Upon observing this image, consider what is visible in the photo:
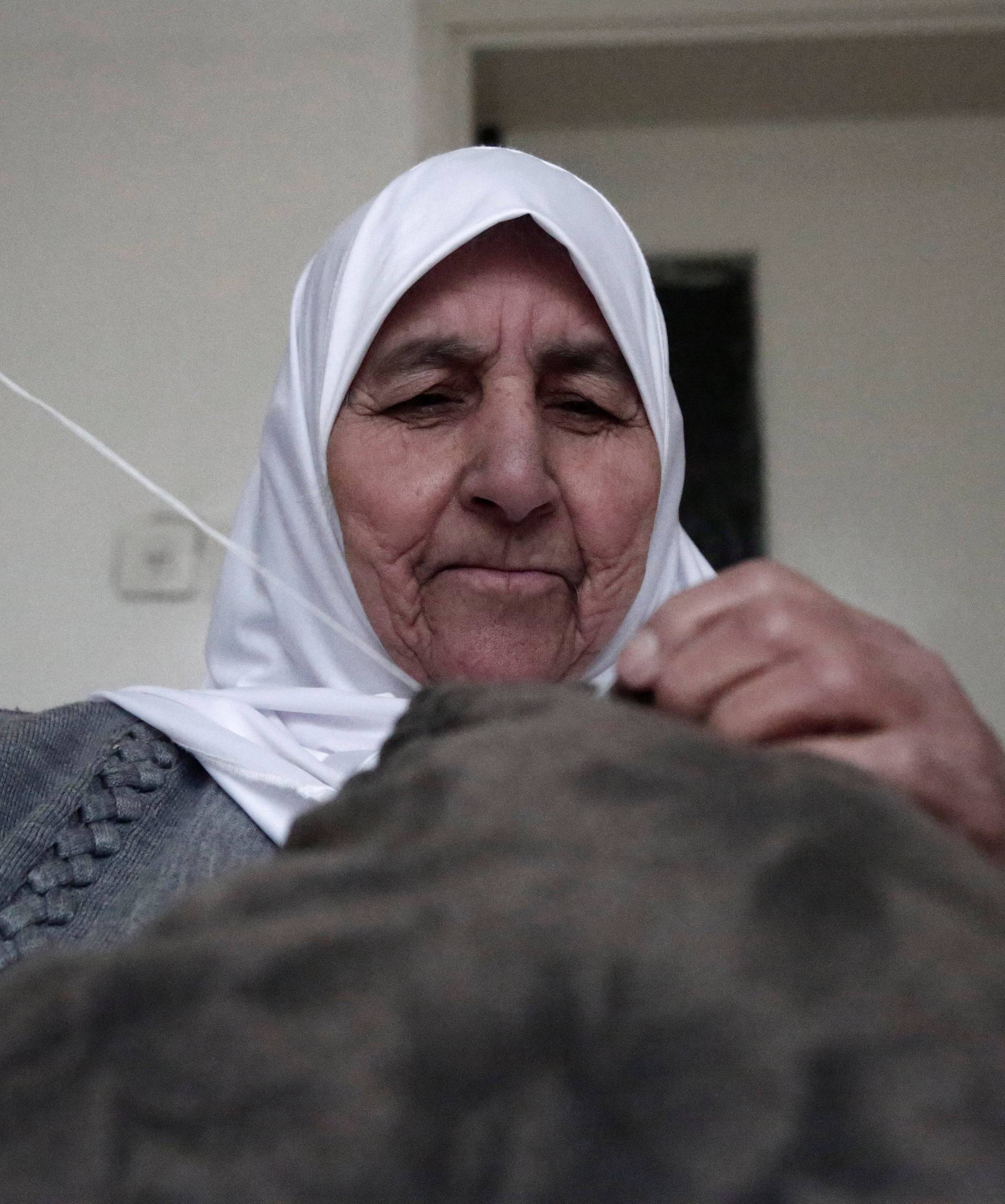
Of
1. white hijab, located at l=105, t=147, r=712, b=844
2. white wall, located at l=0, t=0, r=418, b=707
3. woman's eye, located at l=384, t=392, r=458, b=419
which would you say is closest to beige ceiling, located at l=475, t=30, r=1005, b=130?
white wall, located at l=0, t=0, r=418, b=707

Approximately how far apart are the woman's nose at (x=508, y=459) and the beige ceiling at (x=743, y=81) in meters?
1.18

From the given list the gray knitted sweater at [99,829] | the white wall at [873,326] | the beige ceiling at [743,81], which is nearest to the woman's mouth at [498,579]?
the gray knitted sweater at [99,829]

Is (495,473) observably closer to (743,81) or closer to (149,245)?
(149,245)

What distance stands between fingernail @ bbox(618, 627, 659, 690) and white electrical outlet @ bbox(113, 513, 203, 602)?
54.8 inches

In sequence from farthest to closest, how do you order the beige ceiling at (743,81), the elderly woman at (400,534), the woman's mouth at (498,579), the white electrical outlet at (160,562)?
the beige ceiling at (743,81) → the white electrical outlet at (160,562) → the woman's mouth at (498,579) → the elderly woman at (400,534)

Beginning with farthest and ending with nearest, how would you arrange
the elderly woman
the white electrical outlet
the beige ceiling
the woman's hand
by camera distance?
the beige ceiling, the white electrical outlet, the elderly woman, the woman's hand

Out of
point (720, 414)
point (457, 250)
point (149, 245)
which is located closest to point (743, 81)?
point (720, 414)

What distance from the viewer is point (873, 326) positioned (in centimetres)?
192

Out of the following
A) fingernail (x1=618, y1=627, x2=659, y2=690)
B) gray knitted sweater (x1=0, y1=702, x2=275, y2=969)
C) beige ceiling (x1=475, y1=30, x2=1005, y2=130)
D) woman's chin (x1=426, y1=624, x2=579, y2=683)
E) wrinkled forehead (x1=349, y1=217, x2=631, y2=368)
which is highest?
beige ceiling (x1=475, y1=30, x2=1005, y2=130)

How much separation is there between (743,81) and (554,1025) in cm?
201

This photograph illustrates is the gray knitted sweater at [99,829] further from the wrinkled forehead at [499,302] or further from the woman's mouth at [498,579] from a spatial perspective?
the wrinkled forehead at [499,302]

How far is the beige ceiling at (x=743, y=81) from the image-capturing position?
1.84 m

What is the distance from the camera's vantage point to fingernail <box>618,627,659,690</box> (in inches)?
16.6

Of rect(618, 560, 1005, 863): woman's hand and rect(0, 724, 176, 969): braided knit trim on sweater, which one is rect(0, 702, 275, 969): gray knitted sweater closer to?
rect(0, 724, 176, 969): braided knit trim on sweater
